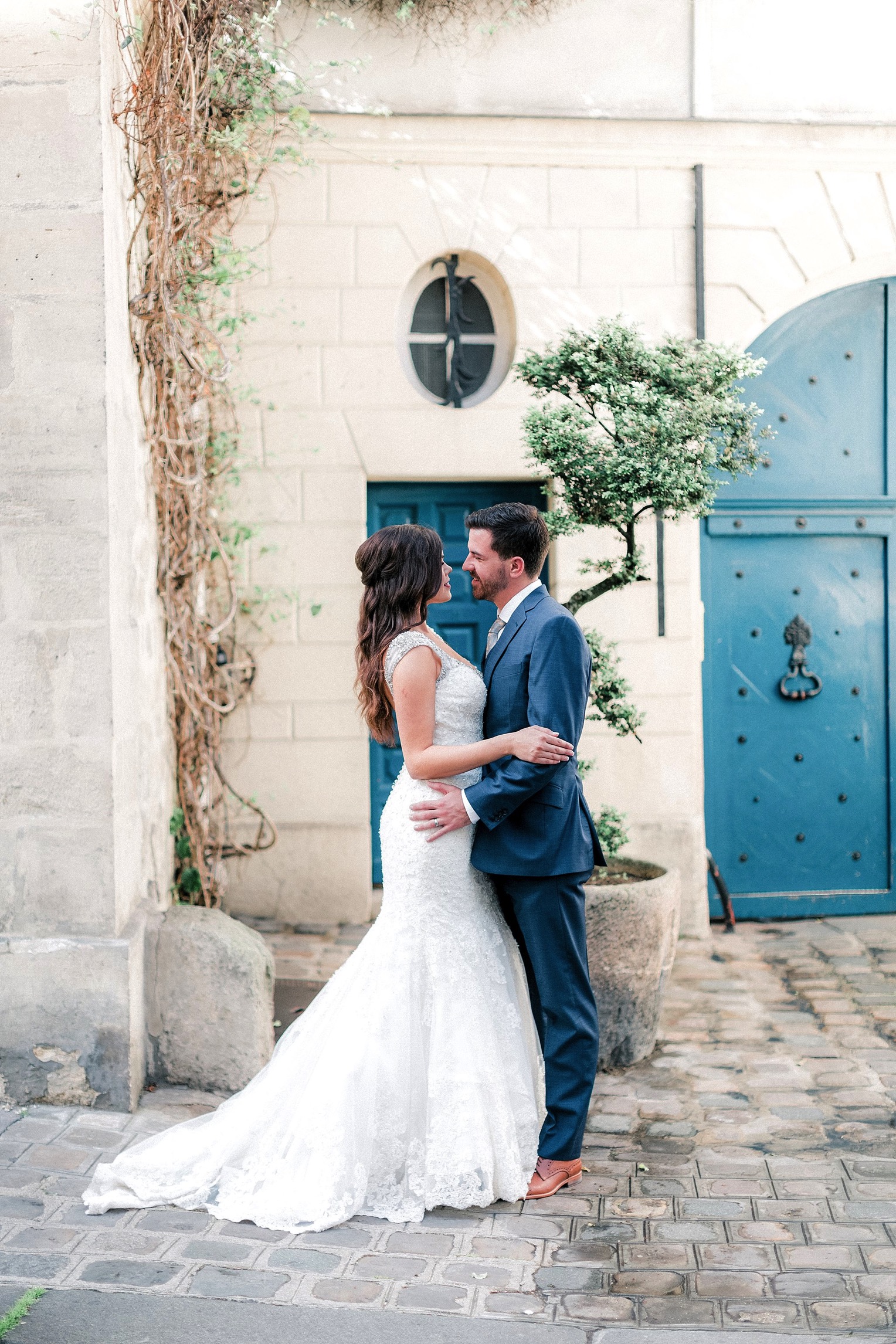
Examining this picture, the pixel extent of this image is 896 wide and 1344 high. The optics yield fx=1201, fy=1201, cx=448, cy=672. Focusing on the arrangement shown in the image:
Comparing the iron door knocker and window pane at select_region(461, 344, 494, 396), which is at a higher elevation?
window pane at select_region(461, 344, 494, 396)

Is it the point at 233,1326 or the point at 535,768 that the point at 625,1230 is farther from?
the point at 535,768

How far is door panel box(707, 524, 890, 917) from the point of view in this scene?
632cm

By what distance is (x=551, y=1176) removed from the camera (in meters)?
3.30

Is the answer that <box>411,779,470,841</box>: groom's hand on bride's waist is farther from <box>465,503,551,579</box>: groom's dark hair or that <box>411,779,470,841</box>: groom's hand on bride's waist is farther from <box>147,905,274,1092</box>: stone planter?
<box>147,905,274,1092</box>: stone planter

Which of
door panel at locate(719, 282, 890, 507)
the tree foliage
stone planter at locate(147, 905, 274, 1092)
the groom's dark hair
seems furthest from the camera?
door panel at locate(719, 282, 890, 507)

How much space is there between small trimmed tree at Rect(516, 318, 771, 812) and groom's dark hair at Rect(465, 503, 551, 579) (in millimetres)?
813

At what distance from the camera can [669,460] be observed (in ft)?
13.6

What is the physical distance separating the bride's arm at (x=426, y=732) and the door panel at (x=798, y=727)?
10.8 feet

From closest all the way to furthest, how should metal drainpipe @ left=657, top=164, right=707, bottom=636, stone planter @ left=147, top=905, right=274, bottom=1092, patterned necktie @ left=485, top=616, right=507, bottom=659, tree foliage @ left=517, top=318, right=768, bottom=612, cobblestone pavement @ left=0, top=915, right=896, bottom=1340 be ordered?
cobblestone pavement @ left=0, top=915, right=896, bottom=1340 < patterned necktie @ left=485, top=616, right=507, bottom=659 < stone planter @ left=147, top=905, right=274, bottom=1092 < tree foliage @ left=517, top=318, right=768, bottom=612 < metal drainpipe @ left=657, top=164, right=707, bottom=636

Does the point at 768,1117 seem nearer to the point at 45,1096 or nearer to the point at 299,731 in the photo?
the point at 45,1096

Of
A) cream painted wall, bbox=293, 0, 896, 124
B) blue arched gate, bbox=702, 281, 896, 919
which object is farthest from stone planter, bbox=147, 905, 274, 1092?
cream painted wall, bbox=293, 0, 896, 124

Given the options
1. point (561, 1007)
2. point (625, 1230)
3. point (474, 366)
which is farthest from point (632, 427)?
point (625, 1230)

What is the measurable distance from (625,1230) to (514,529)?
1.89 m

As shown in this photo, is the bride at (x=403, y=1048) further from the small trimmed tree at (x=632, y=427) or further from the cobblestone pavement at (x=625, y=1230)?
the small trimmed tree at (x=632, y=427)
